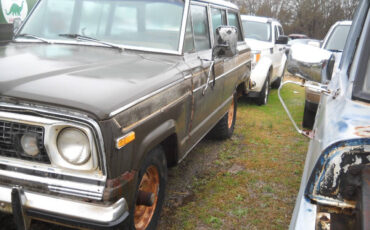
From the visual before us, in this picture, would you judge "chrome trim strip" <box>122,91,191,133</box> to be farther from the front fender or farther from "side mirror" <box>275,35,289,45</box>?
"side mirror" <box>275,35,289,45</box>

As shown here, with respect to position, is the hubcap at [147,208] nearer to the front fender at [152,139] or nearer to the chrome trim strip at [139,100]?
the front fender at [152,139]

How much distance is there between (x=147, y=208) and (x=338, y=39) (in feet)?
16.3

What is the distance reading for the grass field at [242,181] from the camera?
3.30m

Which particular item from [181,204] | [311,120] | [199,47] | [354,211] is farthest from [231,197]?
[311,120]

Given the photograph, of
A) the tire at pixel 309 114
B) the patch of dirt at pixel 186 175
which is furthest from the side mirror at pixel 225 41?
the tire at pixel 309 114

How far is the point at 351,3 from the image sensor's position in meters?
30.4

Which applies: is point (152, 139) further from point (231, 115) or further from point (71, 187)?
point (231, 115)

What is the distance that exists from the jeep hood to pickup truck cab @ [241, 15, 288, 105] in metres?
4.65

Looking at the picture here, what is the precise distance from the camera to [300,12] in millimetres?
34688

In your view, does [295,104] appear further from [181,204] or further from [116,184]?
[116,184]

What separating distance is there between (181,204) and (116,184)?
1.56 meters

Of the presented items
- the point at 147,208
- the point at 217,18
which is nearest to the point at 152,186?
the point at 147,208

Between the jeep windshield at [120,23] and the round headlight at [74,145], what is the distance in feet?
4.77

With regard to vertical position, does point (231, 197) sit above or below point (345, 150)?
below
